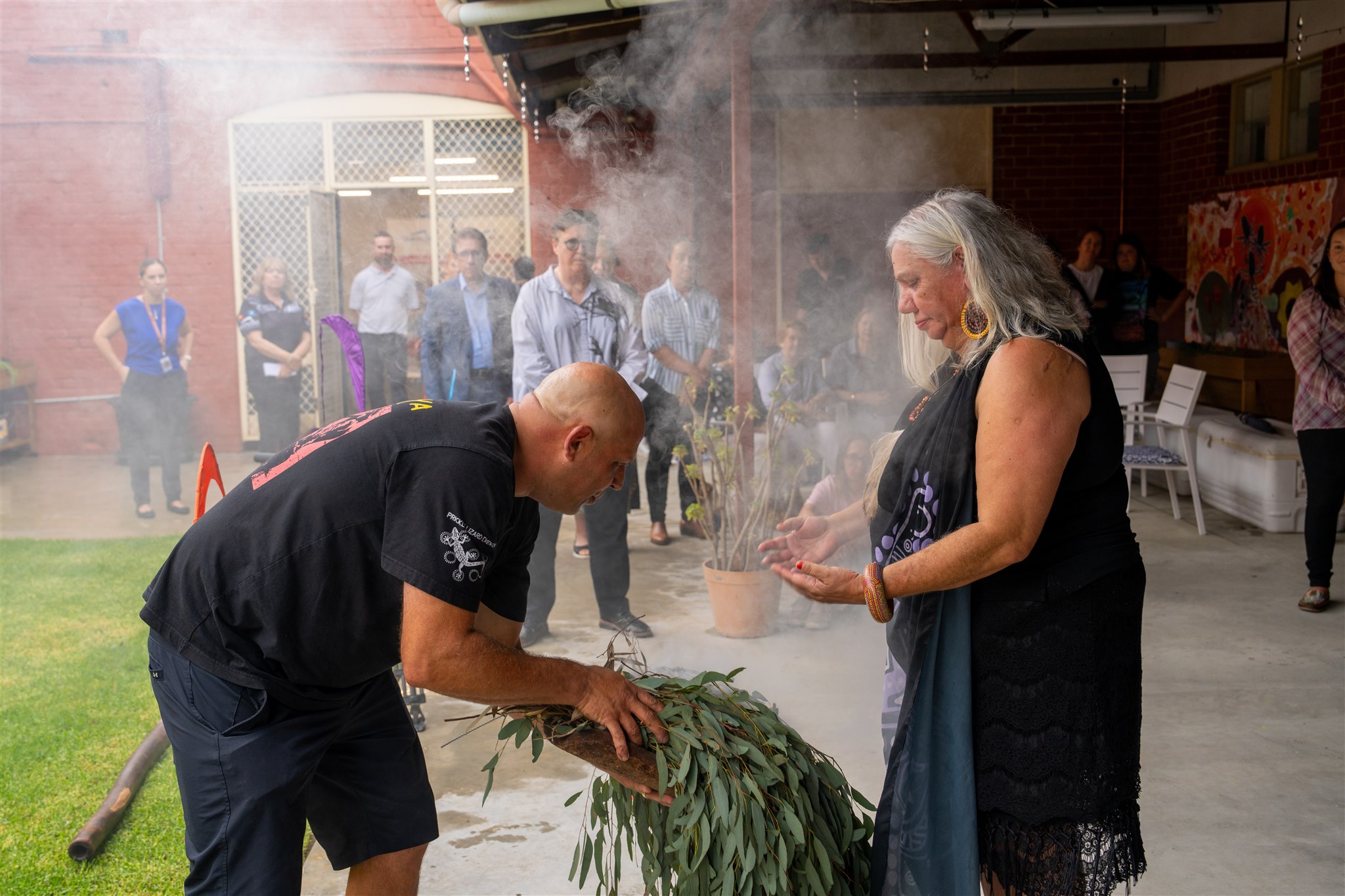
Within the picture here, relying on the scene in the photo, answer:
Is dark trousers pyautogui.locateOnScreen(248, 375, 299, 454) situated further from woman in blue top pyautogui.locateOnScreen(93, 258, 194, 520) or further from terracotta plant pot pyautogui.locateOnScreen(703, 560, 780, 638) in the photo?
terracotta plant pot pyautogui.locateOnScreen(703, 560, 780, 638)

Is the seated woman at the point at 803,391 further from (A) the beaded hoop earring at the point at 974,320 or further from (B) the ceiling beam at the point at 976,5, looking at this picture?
(A) the beaded hoop earring at the point at 974,320

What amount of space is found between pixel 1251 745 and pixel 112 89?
11.4 metres

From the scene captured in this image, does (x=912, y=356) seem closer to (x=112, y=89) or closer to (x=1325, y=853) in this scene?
(x=1325, y=853)

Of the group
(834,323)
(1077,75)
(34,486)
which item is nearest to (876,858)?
(834,323)

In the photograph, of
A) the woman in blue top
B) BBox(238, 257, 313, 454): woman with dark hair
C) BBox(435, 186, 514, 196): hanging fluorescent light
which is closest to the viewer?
the woman in blue top

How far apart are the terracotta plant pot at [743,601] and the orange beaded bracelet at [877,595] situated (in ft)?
9.62

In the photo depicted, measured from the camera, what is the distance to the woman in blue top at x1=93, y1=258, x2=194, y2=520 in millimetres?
7801

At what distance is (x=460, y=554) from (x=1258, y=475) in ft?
21.9

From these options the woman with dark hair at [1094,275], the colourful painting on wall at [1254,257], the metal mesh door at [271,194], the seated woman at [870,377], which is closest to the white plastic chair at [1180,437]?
the woman with dark hair at [1094,275]

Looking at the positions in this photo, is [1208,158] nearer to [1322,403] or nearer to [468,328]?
[1322,403]

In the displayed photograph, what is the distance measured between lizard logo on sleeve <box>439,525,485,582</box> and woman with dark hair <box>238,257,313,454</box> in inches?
310

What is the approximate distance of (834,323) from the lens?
7738mm

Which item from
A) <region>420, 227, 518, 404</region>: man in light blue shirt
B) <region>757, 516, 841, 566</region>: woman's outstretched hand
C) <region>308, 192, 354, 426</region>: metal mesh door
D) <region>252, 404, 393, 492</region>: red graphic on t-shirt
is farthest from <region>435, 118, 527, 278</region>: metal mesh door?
<region>252, 404, 393, 492</region>: red graphic on t-shirt

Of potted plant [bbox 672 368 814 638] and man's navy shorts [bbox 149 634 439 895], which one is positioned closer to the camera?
man's navy shorts [bbox 149 634 439 895]
